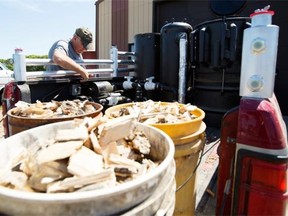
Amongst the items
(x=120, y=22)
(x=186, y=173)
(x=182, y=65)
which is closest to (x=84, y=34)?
(x=182, y=65)

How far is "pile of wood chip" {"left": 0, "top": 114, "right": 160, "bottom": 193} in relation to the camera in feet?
2.88

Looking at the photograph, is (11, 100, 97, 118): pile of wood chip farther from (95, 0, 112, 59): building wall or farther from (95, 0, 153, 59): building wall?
(95, 0, 112, 59): building wall

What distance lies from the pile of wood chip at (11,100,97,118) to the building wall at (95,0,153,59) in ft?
19.7

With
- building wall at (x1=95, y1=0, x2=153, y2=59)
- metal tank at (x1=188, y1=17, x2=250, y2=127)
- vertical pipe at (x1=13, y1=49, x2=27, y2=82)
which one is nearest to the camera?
vertical pipe at (x1=13, y1=49, x2=27, y2=82)

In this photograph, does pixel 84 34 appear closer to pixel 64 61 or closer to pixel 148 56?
pixel 64 61

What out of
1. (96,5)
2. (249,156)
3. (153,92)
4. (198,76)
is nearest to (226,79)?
(198,76)

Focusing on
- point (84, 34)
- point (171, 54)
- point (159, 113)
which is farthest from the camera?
point (171, 54)

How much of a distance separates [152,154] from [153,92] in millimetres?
2969

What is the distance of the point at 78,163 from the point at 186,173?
0.94 metres

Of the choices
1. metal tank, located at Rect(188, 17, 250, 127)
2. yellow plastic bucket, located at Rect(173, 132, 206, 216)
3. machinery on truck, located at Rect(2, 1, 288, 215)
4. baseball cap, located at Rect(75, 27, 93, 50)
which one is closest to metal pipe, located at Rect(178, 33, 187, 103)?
machinery on truck, located at Rect(2, 1, 288, 215)

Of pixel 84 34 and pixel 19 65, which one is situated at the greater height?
pixel 84 34

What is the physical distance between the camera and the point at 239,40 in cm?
320

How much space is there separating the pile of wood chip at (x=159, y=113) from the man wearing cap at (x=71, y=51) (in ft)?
3.97

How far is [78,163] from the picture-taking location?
94 centimetres
